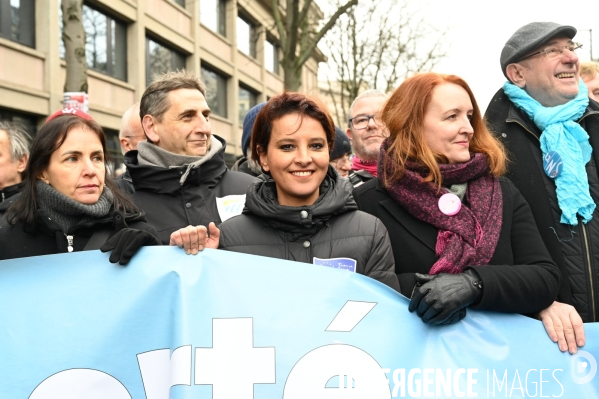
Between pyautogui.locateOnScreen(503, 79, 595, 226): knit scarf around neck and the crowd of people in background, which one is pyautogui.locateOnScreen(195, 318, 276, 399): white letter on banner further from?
pyautogui.locateOnScreen(503, 79, 595, 226): knit scarf around neck

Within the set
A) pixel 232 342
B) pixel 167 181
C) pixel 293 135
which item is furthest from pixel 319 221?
pixel 167 181

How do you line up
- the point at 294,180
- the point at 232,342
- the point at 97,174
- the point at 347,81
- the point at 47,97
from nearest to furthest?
the point at 232,342 → the point at 294,180 → the point at 97,174 → the point at 47,97 → the point at 347,81

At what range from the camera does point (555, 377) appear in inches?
96.7

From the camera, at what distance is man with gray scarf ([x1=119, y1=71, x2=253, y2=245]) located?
3434 mm

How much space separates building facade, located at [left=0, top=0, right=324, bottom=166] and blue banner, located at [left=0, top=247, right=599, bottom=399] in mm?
11519

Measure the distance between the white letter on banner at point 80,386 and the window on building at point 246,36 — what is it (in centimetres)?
2615

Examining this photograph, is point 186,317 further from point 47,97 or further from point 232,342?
point 47,97

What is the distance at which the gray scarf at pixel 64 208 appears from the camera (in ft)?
8.96

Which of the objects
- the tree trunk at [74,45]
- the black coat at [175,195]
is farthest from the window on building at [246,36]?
the black coat at [175,195]

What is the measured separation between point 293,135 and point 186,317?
0.83 m

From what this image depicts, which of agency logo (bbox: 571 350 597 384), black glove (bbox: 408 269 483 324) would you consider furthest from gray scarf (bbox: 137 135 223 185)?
agency logo (bbox: 571 350 597 384)

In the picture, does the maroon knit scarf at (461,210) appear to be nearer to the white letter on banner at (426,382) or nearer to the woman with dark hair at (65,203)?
the white letter on banner at (426,382)

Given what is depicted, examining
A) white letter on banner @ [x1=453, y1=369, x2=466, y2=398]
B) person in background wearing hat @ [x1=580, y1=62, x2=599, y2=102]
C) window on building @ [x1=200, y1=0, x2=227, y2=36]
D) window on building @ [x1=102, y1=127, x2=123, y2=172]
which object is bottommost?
white letter on banner @ [x1=453, y1=369, x2=466, y2=398]

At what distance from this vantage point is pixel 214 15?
25.9 metres
